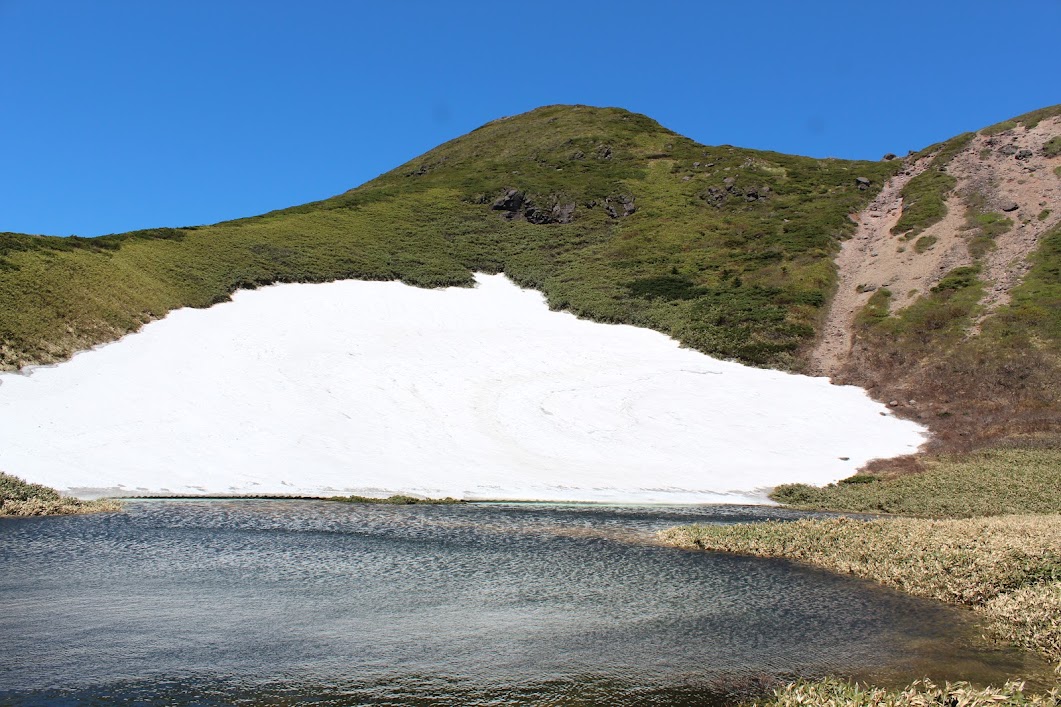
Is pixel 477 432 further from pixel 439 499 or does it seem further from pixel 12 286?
pixel 12 286

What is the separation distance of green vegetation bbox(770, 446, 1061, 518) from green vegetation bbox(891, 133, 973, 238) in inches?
1688

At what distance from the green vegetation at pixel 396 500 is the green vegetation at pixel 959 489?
47.9 feet

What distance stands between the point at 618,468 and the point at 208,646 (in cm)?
2511

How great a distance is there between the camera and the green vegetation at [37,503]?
21.5 meters

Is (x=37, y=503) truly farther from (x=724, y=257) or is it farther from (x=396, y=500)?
(x=724, y=257)

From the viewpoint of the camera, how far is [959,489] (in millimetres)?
30141

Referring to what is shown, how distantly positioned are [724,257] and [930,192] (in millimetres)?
24511

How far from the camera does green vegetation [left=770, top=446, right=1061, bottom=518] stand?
90.5 feet

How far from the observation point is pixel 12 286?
42750mm

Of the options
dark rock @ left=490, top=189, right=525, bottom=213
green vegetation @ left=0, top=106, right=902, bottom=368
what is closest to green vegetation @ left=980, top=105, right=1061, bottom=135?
green vegetation @ left=0, top=106, right=902, bottom=368

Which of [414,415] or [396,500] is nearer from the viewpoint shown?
[396,500]

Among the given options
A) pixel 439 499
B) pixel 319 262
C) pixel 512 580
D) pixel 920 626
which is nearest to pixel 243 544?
pixel 512 580

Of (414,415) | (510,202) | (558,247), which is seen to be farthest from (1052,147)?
(414,415)

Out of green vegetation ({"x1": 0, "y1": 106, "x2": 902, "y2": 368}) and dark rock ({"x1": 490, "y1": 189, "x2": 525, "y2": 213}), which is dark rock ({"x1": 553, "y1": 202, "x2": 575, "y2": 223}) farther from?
dark rock ({"x1": 490, "y1": 189, "x2": 525, "y2": 213})
